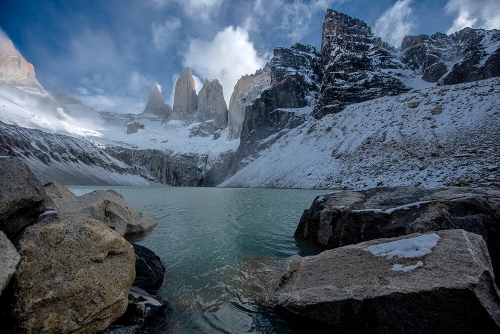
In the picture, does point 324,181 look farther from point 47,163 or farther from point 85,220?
point 47,163

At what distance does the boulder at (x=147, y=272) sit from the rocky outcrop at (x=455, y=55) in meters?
102

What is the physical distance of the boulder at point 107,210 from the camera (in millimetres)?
12242

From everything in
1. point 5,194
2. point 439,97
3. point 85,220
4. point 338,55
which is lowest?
point 85,220

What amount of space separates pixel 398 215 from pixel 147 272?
959cm

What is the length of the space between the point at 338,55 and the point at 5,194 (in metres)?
124

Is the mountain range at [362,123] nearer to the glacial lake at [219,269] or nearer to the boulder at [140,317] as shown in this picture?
the glacial lake at [219,269]

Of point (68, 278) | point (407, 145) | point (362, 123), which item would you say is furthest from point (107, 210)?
point (362, 123)

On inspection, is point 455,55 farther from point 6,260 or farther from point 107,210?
point 6,260

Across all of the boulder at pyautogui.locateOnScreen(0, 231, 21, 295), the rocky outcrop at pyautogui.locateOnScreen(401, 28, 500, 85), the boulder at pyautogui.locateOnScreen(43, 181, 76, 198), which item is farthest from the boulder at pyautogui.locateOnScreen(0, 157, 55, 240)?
the rocky outcrop at pyautogui.locateOnScreen(401, 28, 500, 85)

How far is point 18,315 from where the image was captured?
362 centimetres

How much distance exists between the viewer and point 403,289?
4.36 m

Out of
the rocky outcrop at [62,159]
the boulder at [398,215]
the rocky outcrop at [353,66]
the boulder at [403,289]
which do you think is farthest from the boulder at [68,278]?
the rocky outcrop at [62,159]

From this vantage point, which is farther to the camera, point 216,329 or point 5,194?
point 216,329

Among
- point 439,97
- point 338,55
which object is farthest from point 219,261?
point 338,55
